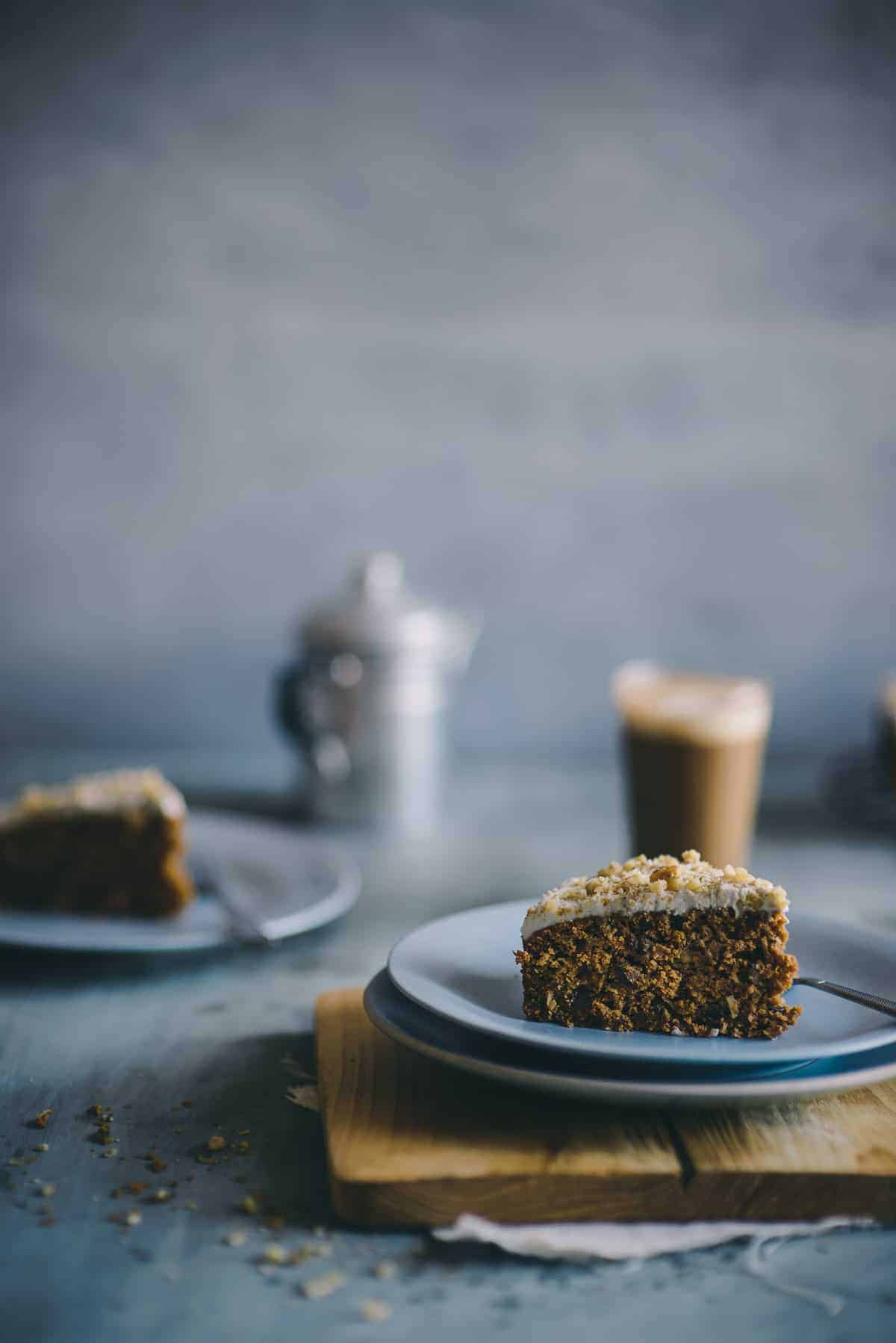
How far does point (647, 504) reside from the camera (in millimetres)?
2434

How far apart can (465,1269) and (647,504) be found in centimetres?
184

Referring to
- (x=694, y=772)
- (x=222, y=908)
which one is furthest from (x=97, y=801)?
(x=694, y=772)

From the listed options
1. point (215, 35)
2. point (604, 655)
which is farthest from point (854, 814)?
point (215, 35)

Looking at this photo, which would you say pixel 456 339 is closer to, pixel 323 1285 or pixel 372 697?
pixel 372 697

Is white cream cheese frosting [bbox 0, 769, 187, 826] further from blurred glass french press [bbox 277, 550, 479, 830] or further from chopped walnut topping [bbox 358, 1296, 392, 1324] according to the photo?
chopped walnut topping [bbox 358, 1296, 392, 1324]

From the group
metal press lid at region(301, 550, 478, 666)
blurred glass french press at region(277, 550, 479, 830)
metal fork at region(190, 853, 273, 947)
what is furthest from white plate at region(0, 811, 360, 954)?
metal press lid at region(301, 550, 478, 666)

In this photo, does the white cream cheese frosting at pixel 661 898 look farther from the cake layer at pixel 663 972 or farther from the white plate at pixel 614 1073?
the white plate at pixel 614 1073

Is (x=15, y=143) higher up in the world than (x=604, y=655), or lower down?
higher up

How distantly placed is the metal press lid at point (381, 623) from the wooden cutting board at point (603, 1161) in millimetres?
1049

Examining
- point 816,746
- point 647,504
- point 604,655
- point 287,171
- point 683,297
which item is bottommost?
point 816,746

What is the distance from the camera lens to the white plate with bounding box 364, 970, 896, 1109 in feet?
2.66

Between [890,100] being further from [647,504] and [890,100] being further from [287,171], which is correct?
[287,171]

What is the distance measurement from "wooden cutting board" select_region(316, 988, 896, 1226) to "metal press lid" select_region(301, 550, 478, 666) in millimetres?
1049

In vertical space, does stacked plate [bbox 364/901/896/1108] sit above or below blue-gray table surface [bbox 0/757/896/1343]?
above
